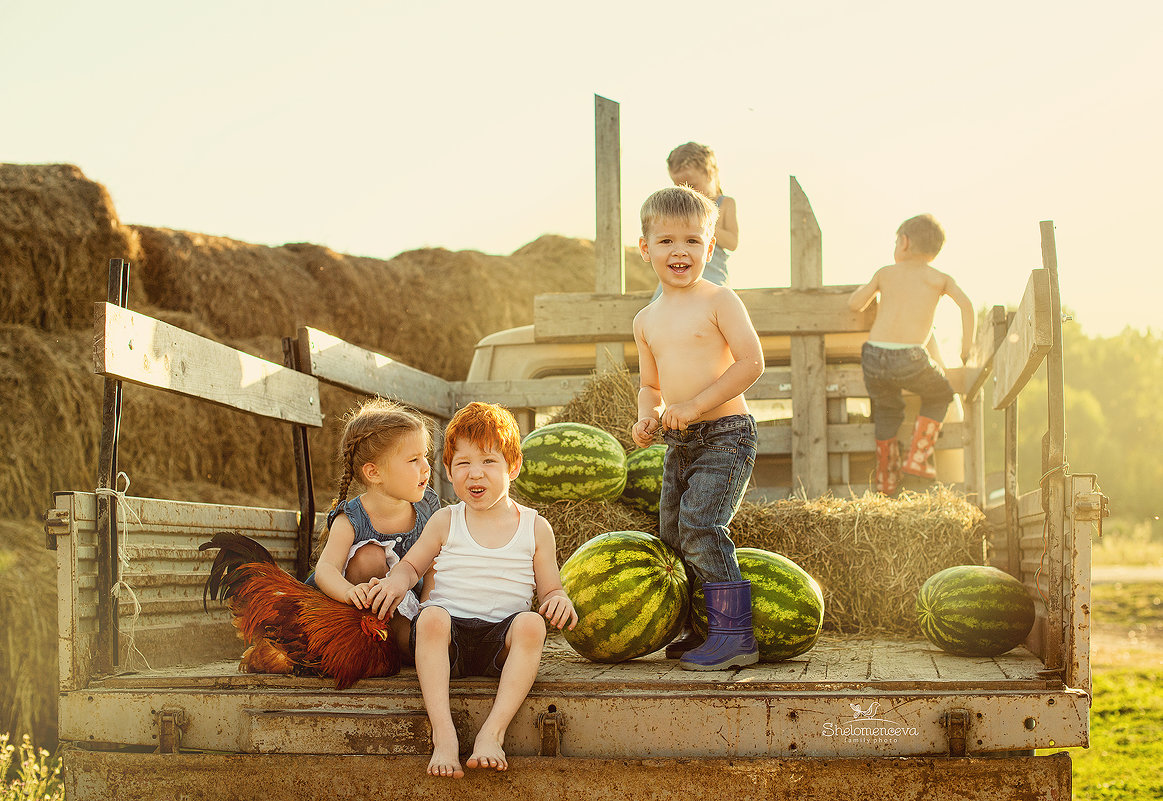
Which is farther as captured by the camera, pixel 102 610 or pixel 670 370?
pixel 670 370

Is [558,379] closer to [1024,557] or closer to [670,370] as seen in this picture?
[670,370]

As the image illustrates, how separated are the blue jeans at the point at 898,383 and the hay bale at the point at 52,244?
6873mm

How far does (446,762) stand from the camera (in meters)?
2.63

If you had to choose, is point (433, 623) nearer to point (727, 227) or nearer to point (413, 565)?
point (413, 565)

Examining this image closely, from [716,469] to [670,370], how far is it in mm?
410

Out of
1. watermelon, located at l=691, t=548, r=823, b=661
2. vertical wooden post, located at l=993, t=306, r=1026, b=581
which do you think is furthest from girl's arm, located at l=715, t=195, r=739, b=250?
watermelon, located at l=691, t=548, r=823, b=661

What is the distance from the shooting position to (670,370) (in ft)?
12.3

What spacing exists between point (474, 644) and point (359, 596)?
393 millimetres

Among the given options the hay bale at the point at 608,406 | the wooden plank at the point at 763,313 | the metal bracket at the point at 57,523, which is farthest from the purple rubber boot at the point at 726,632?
the wooden plank at the point at 763,313

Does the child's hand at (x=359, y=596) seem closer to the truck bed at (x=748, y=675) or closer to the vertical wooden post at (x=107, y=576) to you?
the truck bed at (x=748, y=675)

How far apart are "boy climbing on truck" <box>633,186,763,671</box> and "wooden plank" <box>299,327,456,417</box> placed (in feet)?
5.56

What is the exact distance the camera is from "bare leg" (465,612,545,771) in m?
2.62

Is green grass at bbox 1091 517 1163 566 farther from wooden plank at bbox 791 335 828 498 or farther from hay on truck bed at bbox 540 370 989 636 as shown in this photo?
hay on truck bed at bbox 540 370 989 636

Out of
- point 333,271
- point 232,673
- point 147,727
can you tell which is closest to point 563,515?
point 232,673
